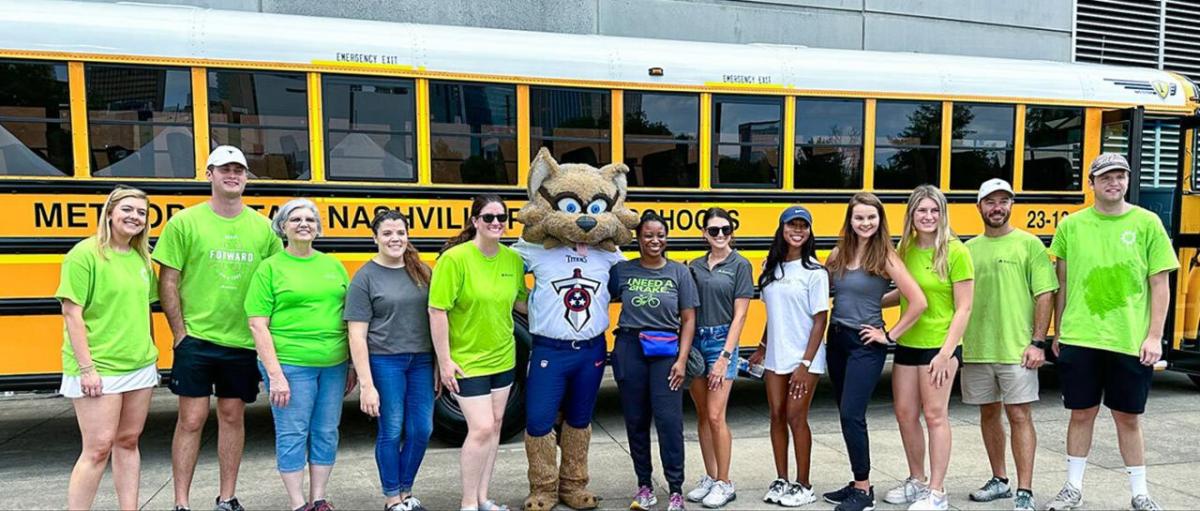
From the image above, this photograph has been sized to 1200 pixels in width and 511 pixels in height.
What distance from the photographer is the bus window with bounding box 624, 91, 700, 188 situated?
5219mm

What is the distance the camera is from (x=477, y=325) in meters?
3.58

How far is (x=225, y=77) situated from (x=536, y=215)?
6.97ft

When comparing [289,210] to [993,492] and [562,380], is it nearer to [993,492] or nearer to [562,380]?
[562,380]

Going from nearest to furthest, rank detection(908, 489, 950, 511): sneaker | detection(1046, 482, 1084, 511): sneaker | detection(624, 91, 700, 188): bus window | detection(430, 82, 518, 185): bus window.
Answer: detection(908, 489, 950, 511): sneaker
detection(1046, 482, 1084, 511): sneaker
detection(430, 82, 518, 185): bus window
detection(624, 91, 700, 188): bus window

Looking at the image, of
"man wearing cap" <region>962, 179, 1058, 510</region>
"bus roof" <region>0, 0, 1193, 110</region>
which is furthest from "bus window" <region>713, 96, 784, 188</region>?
"man wearing cap" <region>962, 179, 1058, 510</region>

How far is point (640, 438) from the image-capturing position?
3.86 meters

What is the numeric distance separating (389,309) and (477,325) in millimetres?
385

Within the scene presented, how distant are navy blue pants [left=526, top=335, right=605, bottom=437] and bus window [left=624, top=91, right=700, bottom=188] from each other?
1.74m

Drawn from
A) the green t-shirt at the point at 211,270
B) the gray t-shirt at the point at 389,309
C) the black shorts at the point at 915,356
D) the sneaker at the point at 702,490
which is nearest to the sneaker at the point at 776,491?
the sneaker at the point at 702,490

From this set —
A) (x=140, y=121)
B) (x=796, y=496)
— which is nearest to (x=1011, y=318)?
(x=796, y=496)

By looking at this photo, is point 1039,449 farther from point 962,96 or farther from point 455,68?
point 455,68

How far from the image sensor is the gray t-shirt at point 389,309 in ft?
11.5

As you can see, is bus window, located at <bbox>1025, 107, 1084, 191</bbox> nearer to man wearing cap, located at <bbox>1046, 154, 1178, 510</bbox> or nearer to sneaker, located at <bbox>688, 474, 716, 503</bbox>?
man wearing cap, located at <bbox>1046, 154, 1178, 510</bbox>

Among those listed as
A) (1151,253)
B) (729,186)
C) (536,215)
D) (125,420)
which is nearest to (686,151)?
(729,186)
